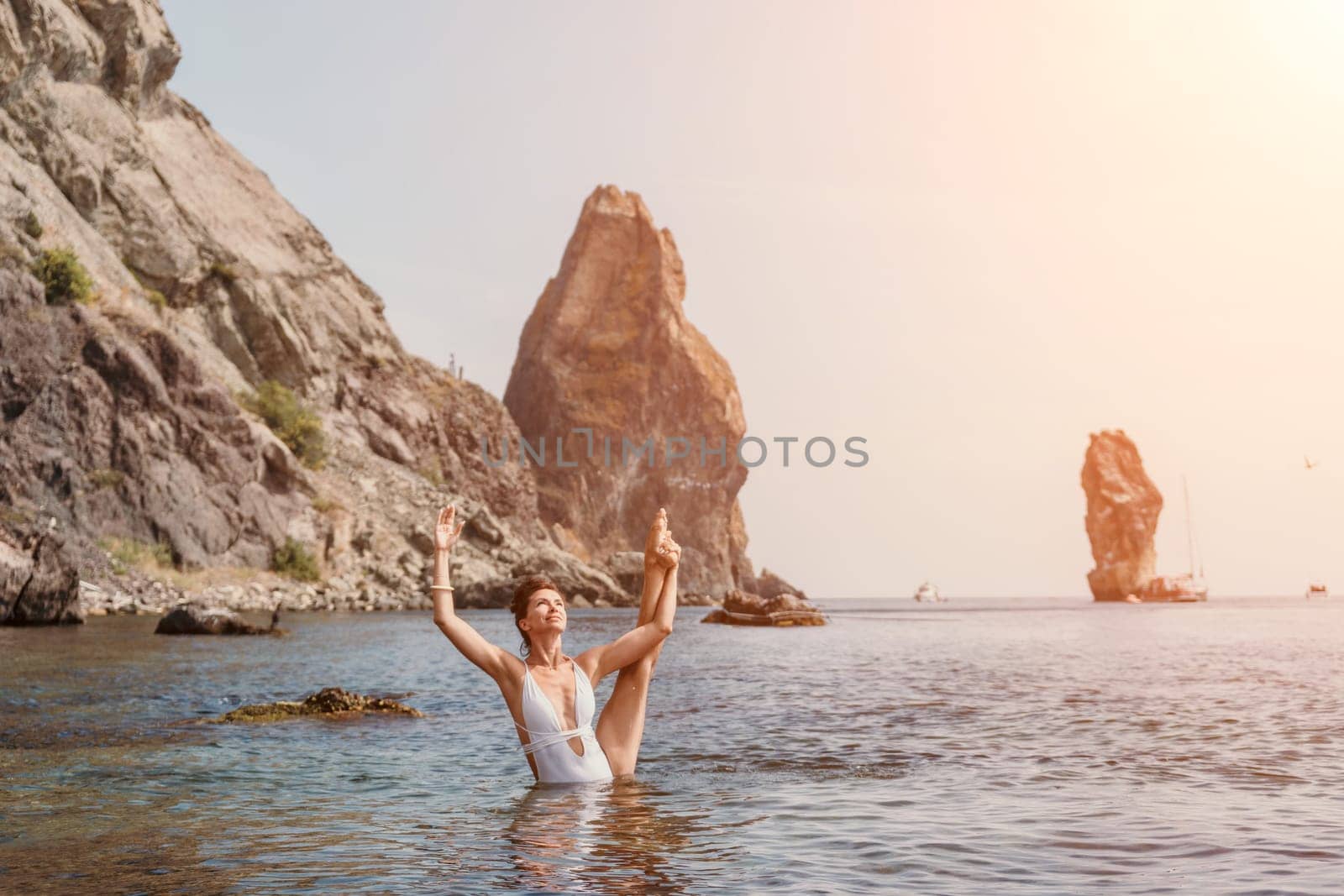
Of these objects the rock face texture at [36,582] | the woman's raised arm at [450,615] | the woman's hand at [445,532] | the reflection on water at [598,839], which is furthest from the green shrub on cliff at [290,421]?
the woman's hand at [445,532]

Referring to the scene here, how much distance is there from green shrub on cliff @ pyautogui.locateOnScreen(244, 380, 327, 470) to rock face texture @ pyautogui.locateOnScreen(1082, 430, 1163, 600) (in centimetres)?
13456

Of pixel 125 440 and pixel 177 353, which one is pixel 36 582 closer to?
pixel 125 440

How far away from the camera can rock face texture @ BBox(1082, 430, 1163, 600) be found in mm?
177750

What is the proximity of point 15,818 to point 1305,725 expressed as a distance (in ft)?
49.3

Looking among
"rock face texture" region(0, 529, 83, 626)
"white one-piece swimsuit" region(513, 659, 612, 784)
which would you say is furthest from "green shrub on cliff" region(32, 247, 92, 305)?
"white one-piece swimsuit" region(513, 659, 612, 784)

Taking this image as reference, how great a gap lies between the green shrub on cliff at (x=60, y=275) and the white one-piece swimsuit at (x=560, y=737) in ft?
200

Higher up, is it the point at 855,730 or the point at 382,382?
the point at 382,382

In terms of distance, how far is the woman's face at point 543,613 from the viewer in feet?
28.6

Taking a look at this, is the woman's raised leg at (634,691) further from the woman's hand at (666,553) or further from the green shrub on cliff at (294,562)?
the green shrub on cliff at (294,562)

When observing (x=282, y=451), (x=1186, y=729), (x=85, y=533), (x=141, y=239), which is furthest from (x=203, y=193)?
(x=1186, y=729)

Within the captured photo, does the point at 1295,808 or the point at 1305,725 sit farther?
the point at 1305,725

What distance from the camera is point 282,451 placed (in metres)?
73.6

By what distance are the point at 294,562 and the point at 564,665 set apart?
213ft

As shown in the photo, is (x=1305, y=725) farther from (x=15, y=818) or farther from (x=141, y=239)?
(x=141, y=239)
